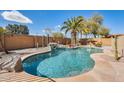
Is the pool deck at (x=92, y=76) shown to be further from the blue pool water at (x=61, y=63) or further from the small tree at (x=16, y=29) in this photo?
the small tree at (x=16, y=29)

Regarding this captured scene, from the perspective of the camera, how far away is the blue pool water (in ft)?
17.9

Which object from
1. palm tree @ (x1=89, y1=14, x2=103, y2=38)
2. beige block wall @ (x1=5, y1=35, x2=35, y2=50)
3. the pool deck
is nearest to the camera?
the pool deck

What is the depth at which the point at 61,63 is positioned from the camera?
641 cm

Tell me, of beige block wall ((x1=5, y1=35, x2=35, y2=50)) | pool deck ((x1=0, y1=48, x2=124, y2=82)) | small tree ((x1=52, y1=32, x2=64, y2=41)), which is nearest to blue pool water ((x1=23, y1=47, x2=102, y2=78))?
pool deck ((x1=0, y1=48, x2=124, y2=82))

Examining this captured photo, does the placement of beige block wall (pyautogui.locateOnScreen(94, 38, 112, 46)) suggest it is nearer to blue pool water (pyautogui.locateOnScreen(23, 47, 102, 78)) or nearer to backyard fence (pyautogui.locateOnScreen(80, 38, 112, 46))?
backyard fence (pyautogui.locateOnScreen(80, 38, 112, 46))

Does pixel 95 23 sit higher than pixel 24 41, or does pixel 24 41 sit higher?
pixel 95 23

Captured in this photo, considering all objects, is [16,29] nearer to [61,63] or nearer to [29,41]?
[29,41]

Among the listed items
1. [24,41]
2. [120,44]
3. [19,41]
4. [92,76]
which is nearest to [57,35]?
[24,41]

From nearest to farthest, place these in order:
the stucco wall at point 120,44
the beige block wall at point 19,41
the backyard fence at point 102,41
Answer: the stucco wall at point 120,44, the backyard fence at point 102,41, the beige block wall at point 19,41

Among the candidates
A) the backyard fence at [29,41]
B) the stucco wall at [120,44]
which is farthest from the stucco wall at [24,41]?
the stucco wall at [120,44]

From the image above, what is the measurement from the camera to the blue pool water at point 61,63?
17.9 feet
